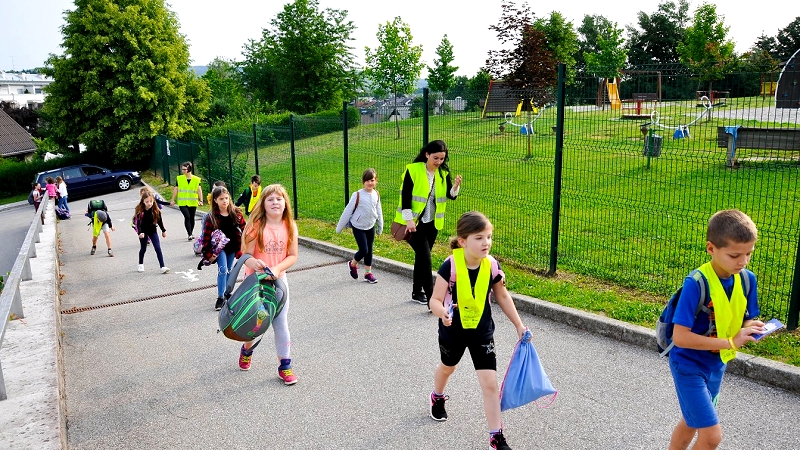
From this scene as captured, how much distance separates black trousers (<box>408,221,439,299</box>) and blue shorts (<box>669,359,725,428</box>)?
4.00 meters

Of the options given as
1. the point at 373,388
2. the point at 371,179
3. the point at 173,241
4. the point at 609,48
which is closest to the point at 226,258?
the point at 371,179

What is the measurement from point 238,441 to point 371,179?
4.54 m

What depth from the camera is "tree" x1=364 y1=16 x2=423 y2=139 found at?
3438 centimetres

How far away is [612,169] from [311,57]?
138 ft

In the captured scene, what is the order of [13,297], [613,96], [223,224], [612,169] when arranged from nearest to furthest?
[13,297] → [613,96] → [223,224] → [612,169]

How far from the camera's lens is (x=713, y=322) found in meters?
3.18

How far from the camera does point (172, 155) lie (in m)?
30.0

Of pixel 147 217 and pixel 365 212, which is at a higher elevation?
pixel 365 212

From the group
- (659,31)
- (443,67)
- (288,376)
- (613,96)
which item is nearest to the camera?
(288,376)

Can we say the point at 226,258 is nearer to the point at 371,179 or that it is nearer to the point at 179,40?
the point at 371,179

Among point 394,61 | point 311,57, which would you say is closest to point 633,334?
point 394,61

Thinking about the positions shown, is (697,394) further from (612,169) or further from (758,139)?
(612,169)

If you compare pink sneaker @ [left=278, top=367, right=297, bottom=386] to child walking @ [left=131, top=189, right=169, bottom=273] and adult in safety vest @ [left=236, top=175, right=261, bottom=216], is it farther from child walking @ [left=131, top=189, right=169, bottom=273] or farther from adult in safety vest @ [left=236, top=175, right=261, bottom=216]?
adult in safety vest @ [left=236, top=175, right=261, bottom=216]

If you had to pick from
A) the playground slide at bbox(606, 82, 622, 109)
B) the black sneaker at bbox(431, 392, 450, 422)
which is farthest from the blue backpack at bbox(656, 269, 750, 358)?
the playground slide at bbox(606, 82, 622, 109)
